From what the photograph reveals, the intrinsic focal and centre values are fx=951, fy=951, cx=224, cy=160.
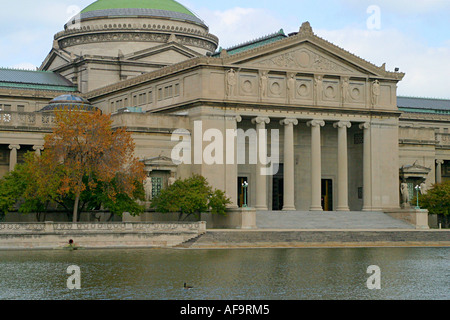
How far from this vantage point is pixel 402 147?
10831 cm

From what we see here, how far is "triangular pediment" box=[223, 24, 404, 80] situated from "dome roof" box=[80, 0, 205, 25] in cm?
2978

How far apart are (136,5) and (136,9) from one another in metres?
1.10

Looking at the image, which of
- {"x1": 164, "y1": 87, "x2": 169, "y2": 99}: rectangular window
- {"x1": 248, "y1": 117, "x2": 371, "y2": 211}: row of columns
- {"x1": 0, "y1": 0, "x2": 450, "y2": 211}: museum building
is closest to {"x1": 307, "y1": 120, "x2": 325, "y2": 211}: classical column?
{"x1": 248, "y1": 117, "x2": 371, "y2": 211}: row of columns

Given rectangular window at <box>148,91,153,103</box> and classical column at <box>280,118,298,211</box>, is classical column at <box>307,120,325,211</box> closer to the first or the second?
classical column at <box>280,118,298,211</box>

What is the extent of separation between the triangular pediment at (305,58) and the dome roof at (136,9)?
29.8 meters

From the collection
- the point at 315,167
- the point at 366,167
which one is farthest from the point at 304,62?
the point at 366,167

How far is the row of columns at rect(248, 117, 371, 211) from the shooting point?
97.4m

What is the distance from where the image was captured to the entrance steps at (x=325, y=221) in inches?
3606

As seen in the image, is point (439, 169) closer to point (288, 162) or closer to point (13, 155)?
point (288, 162)

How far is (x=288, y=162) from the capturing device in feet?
323

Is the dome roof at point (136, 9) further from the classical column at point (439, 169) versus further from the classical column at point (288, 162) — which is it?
the classical column at point (439, 169)

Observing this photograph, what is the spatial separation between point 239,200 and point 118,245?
28.0 meters
